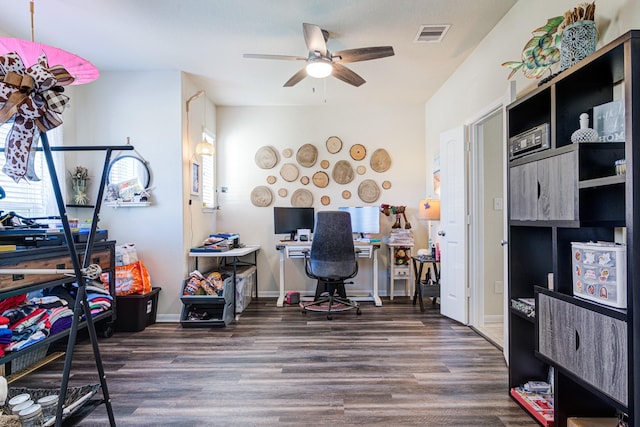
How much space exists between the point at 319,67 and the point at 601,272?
2.34 meters

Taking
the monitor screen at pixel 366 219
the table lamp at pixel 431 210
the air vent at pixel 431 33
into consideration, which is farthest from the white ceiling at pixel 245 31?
the monitor screen at pixel 366 219

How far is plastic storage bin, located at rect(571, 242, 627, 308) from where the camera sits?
1.25m

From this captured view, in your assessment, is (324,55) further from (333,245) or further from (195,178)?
(195,178)

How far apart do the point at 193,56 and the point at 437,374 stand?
11.4ft

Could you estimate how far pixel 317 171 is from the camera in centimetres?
473

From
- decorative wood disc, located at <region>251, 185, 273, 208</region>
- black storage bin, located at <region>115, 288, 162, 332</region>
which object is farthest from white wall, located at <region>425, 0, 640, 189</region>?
black storage bin, located at <region>115, 288, 162, 332</region>

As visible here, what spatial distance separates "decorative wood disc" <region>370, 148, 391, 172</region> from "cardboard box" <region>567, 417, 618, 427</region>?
11.5ft

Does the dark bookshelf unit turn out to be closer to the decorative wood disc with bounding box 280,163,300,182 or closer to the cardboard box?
the cardboard box

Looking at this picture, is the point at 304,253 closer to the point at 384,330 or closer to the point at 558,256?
the point at 384,330

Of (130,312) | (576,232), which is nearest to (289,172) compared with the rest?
(130,312)

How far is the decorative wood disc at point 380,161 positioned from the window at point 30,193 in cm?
362

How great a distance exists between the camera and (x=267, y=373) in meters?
2.36

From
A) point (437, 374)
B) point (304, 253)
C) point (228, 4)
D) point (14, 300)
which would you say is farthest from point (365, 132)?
point (14, 300)

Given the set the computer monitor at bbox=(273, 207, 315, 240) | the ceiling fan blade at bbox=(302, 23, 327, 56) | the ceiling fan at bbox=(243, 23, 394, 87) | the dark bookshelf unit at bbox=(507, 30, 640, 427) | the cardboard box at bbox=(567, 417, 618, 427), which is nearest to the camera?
the dark bookshelf unit at bbox=(507, 30, 640, 427)
